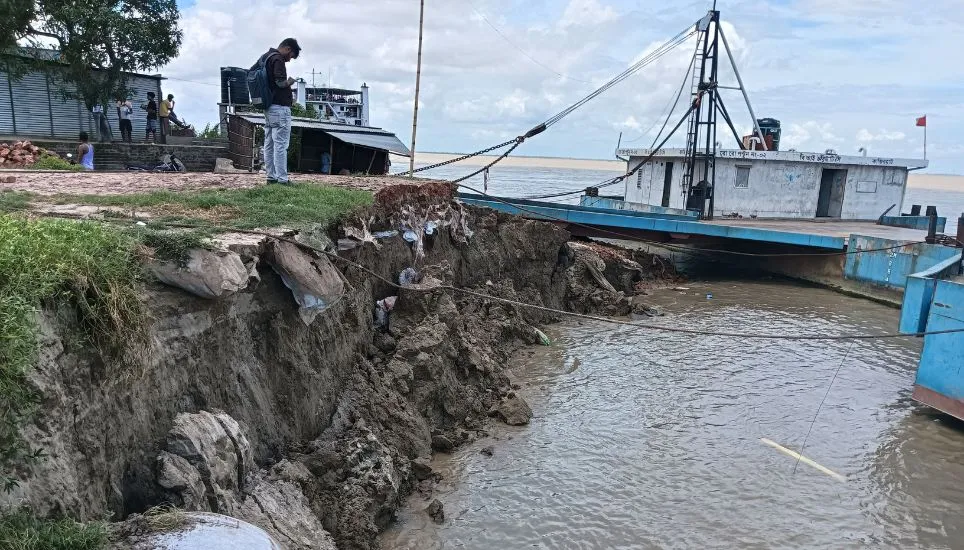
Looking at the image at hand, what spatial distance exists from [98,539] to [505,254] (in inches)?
432

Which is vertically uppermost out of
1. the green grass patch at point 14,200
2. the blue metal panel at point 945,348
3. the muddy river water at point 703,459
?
the green grass patch at point 14,200

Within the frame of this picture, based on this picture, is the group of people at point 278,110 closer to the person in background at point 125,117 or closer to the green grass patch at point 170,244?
the green grass patch at point 170,244

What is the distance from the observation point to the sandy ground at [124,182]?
7.93 m

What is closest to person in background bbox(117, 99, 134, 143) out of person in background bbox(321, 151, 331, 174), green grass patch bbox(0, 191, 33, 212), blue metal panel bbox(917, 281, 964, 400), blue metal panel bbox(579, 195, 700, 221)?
person in background bbox(321, 151, 331, 174)

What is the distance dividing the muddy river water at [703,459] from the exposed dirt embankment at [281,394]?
2.07ft

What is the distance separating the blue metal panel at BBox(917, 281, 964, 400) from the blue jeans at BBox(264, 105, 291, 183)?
9.26 meters

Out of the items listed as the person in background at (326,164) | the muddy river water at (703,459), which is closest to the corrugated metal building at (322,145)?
the person in background at (326,164)

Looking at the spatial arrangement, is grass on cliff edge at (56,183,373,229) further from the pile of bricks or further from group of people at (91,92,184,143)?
group of people at (91,92,184,143)

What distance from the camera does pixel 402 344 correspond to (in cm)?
804

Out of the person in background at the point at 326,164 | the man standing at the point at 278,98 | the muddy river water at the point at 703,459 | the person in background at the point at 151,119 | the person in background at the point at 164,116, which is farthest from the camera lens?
the person in background at the point at 164,116

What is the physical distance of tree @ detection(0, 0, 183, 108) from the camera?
14.6 metres

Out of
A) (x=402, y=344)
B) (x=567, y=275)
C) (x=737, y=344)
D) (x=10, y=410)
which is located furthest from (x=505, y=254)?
(x=10, y=410)

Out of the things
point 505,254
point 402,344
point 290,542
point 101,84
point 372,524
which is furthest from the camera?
point 101,84

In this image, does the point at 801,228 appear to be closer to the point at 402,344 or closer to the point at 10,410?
the point at 402,344
